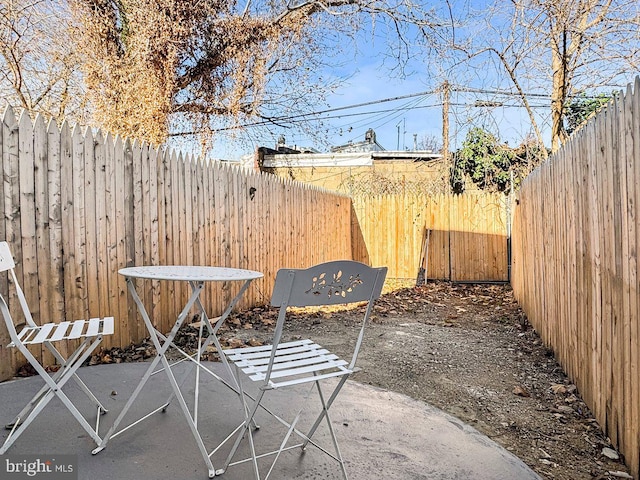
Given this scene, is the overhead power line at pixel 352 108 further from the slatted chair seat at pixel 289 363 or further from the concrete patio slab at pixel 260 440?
the slatted chair seat at pixel 289 363

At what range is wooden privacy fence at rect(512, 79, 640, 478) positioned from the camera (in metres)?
2.12

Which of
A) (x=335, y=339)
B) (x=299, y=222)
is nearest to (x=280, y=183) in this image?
(x=299, y=222)

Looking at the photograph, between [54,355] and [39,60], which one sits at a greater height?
[39,60]

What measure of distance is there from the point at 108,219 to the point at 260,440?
2.45 meters

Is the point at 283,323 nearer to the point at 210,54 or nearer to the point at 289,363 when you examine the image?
the point at 289,363

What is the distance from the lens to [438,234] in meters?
9.82

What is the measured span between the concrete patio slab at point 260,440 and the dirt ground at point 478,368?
1.30 ft

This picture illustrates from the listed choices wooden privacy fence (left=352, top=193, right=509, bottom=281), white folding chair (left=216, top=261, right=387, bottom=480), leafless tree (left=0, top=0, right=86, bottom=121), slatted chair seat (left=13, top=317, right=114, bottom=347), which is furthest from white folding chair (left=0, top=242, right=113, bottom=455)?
wooden privacy fence (left=352, top=193, right=509, bottom=281)

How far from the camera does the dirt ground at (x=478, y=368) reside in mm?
2498

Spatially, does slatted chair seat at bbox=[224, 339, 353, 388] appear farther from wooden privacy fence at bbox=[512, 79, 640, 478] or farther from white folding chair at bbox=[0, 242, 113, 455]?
wooden privacy fence at bbox=[512, 79, 640, 478]

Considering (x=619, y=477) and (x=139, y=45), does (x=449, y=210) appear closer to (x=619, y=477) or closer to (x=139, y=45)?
(x=139, y=45)

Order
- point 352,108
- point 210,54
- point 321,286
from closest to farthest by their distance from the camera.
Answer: point 321,286 < point 210,54 < point 352,108

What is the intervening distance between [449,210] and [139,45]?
6.92 meters

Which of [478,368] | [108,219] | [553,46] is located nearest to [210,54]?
[108,219]
